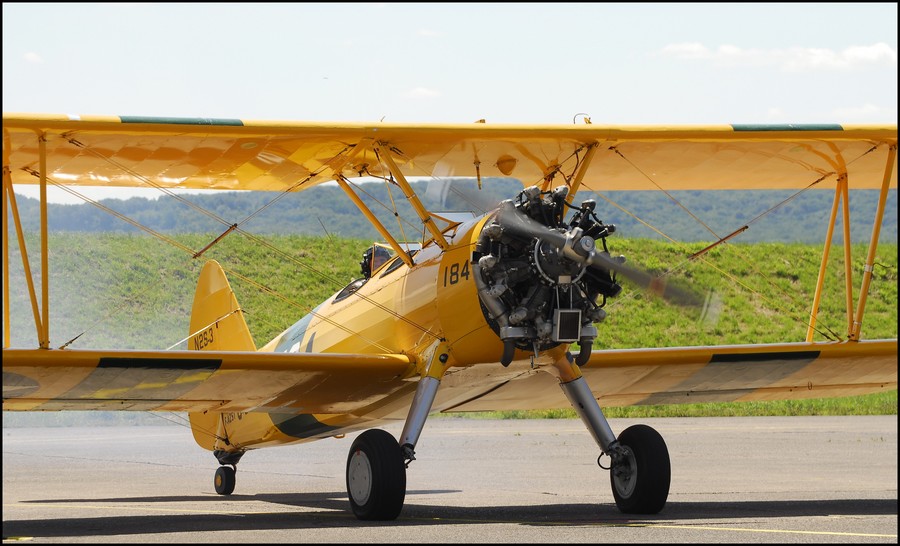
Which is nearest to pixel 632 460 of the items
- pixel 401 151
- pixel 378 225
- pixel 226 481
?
pixel 378 225

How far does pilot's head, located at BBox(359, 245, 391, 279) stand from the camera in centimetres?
1309

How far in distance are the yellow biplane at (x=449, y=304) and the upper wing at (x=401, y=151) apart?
3 centimetres

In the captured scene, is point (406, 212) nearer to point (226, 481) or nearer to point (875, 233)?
point (226, 481)

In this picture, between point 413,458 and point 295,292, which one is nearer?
point 413,458

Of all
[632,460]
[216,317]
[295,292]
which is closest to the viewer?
[632,460]

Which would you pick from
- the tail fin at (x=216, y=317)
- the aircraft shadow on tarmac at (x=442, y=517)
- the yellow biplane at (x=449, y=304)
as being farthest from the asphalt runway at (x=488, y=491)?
the tail fin at (x=216, y=317)

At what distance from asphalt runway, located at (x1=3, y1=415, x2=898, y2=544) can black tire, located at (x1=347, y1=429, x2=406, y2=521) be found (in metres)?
Answer: 0.15

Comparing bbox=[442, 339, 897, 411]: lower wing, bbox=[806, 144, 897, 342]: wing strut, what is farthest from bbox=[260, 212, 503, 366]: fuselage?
bbox=[806, 144, 897, 342]: wing strut

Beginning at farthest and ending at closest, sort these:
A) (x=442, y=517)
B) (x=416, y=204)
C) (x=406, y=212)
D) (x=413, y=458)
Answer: (x=406, y=212) → (x=416, y=204) → (x=442, y=517) → (x=413, y=458)

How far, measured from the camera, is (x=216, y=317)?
15508 millimetres

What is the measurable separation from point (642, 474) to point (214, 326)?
6.74 meters

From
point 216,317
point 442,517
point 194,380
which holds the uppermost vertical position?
point 216,317

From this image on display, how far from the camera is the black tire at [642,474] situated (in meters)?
10.6

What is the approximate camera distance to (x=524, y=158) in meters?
12.7
